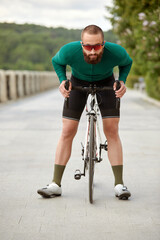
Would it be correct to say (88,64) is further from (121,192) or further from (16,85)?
(16,85)

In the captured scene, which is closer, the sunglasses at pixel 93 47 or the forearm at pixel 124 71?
the sunglasses at pixel 93 47

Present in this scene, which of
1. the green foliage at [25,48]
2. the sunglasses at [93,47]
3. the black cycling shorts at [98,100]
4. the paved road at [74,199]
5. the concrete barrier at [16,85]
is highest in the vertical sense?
the sunglasses at [93,47]

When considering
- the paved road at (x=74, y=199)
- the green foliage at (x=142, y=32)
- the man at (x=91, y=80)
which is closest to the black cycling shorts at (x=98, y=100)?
the man at (x=91, y=80)

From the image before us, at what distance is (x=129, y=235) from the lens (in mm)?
3607

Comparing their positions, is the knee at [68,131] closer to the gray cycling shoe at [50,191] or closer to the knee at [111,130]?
the knee at [111,130]

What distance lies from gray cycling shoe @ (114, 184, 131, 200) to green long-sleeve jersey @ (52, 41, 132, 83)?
3.70 feet

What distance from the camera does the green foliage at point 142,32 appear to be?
655 inches

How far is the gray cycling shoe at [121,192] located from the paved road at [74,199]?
0.07 meters

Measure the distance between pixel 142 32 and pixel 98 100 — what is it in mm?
13733

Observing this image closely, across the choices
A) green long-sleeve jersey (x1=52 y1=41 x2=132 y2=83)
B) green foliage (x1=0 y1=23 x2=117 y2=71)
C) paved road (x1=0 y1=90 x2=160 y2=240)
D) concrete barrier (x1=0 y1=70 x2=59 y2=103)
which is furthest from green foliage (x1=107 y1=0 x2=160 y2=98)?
green foliage (x1=0 y1=23 x2=117 y2=71)

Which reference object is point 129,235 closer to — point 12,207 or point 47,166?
point 12,207

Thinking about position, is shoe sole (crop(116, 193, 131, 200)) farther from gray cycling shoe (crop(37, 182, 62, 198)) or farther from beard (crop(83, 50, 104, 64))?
beard (crop(83, 50, 104, 64))

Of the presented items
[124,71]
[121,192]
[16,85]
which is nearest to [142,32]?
[16,85]

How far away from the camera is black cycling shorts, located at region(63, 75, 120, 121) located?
15.3 feet
